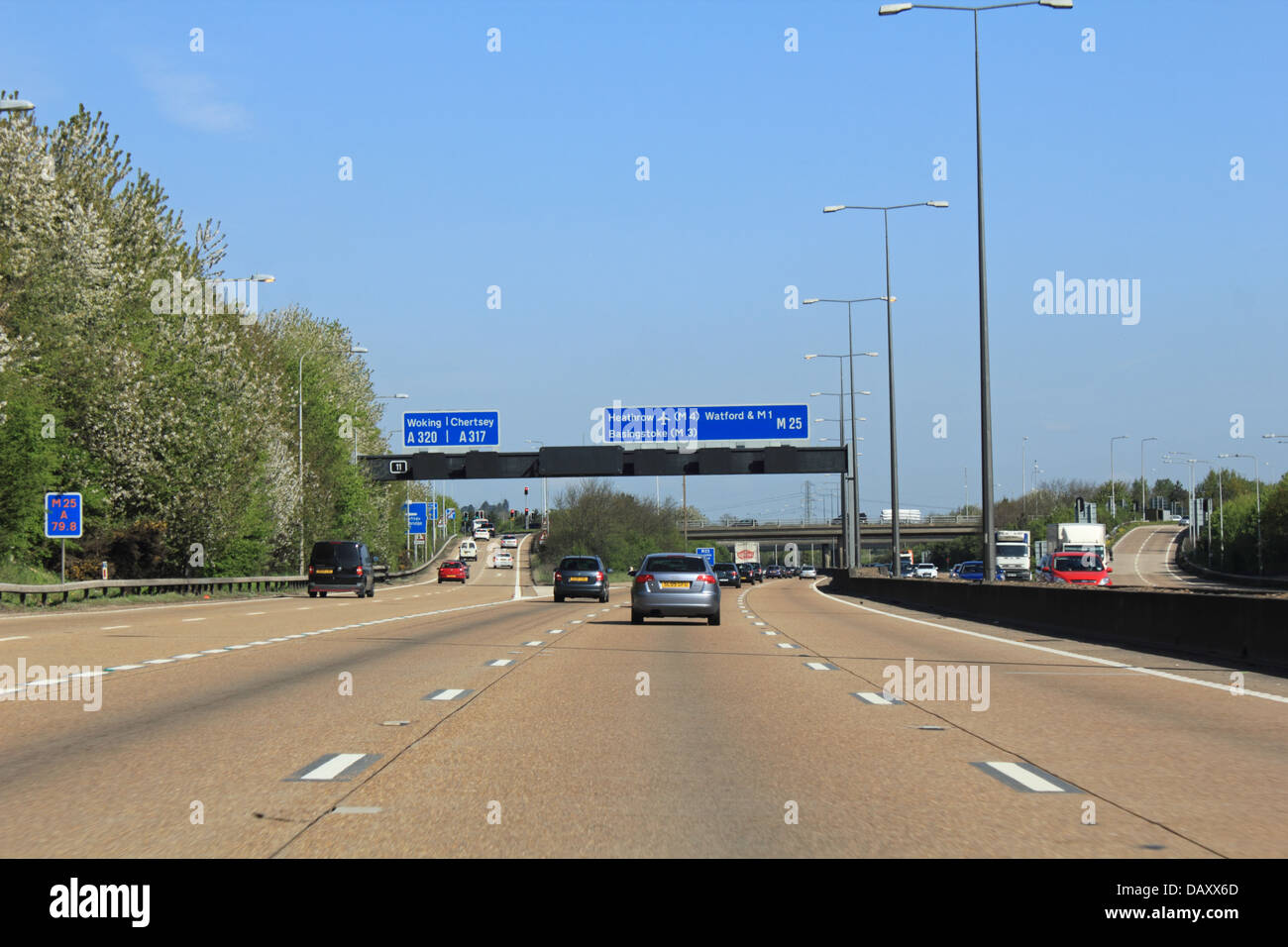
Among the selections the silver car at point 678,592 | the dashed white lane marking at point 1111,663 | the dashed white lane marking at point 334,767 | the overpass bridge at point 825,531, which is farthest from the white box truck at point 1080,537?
the overpass bridge at point 825,531

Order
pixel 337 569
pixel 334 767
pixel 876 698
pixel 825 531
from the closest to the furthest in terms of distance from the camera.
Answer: pixel 334 767 < pixel 876 698 < pixel 337 569 < pixel 825 531

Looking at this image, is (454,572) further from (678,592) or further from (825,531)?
(825,531)

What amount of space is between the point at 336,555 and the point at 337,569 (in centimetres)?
56

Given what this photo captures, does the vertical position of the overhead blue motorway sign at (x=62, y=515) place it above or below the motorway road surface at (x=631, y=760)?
above

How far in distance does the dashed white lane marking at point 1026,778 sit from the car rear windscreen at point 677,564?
72.4 ft

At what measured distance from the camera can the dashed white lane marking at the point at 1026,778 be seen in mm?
9008

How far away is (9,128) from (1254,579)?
2937 inches

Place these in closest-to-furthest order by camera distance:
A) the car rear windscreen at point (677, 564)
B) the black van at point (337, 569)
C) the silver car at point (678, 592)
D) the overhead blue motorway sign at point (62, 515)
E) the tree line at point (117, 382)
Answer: the silver car at point (678, 592) < the car rear windscreen at point (677, 564) < the overhead blue motorway sign at point (62, 515) < the tree line at point (117, 382) < the black van at point (337, 569)

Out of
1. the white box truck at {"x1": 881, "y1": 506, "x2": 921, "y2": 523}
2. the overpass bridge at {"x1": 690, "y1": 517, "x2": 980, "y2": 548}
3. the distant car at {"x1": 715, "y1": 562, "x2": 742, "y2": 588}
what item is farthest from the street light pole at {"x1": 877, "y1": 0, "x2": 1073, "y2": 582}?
the white box truck at {"x1": 881, "y1": 506, "x2": 921, "y2": 523}

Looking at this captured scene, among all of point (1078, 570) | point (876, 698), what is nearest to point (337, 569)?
point (1078, 570)

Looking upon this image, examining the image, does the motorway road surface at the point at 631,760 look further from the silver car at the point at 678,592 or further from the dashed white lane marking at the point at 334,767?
the silver car at the point at 678,592

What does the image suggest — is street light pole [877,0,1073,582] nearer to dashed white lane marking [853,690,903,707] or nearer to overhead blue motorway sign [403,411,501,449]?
dashed white lane marking [853,690,903,707]

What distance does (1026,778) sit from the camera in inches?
371
